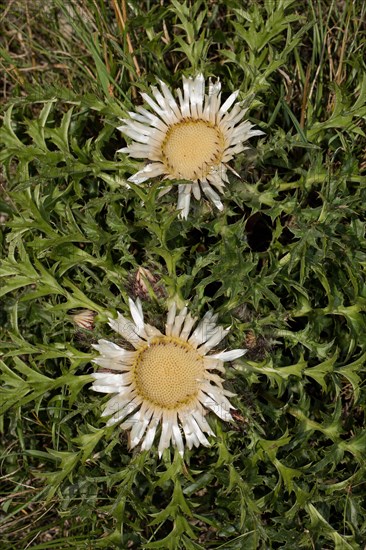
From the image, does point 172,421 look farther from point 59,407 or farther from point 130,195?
point 130,195

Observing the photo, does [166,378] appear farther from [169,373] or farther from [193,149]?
[193,149]

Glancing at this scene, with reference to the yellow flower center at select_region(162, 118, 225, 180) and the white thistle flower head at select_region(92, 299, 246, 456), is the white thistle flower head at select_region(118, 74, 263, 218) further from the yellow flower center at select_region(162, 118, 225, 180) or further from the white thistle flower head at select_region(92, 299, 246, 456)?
the white thistle flower head at select_region(92, 299, 246, 456)

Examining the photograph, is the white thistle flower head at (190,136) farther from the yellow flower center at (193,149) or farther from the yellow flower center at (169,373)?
the yellow flower center at (169,373)

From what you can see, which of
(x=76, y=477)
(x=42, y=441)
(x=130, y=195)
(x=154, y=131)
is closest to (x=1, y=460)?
(x=42, y=441)

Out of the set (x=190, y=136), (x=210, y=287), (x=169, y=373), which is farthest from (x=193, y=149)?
(x=169, y=373)

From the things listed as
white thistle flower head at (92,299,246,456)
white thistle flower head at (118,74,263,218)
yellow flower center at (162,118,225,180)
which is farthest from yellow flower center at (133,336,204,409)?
yellow flower center at (162,118,225,180)

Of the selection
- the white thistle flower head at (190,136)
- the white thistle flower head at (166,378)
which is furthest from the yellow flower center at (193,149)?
the white thistle flower head at (166,378)
